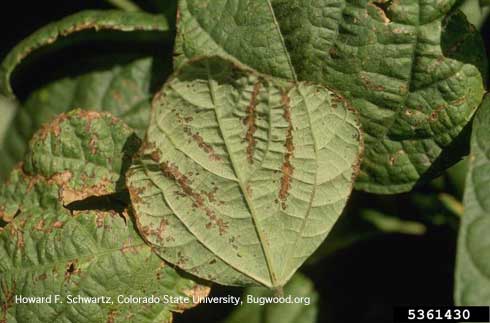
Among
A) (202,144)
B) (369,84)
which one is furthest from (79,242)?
(369,84)

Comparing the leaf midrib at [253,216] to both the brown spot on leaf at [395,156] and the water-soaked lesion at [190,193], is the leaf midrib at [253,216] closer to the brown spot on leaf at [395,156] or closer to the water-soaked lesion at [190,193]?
the water-soaked lesion at [190,193]

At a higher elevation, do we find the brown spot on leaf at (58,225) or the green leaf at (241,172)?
the green leaf at (241,172)

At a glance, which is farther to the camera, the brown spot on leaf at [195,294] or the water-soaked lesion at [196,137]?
the brown spot on leaf at [195,294]

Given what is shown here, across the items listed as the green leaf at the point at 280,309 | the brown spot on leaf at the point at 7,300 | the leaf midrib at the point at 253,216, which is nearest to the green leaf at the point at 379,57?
the leaf midrib at the point at 253,216

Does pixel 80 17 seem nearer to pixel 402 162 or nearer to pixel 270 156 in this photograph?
pixel 270 156

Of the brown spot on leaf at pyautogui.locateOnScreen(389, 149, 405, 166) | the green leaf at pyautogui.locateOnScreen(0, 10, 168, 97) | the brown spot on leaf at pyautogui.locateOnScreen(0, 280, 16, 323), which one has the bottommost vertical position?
the brown spot on leaf at pyautogui.locateOnScreen(0, 280, 16, 323)

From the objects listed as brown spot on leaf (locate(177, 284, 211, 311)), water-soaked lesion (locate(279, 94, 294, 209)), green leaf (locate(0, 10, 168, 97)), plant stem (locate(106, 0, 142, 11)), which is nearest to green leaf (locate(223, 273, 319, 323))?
brown spot on leaf (locate(177, 284, 211, 311))

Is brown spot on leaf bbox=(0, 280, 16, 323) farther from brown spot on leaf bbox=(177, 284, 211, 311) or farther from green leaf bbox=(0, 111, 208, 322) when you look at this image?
brown spot on leaf bbox=(177, 284, 211, 311)

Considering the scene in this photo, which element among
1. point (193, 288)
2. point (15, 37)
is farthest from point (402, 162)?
point (15, 37)
